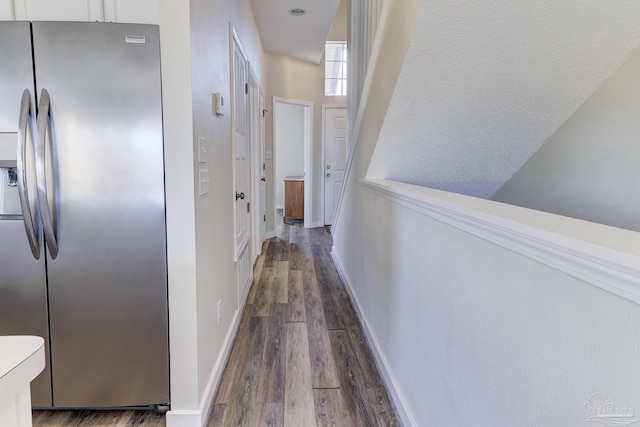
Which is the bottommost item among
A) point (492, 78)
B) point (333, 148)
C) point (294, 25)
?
point (333, 148)

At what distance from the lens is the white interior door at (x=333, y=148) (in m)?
5.95

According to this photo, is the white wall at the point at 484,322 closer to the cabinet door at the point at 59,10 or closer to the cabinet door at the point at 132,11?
the cabinet door at the point at 132,11

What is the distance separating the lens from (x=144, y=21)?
59.5 inches

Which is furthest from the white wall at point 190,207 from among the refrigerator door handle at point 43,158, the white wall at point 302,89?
the white wall at point 302,89

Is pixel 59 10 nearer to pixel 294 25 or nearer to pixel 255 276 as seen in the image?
pixel 255 276

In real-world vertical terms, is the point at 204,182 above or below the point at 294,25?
below

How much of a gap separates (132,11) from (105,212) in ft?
2.65

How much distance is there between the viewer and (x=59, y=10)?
1512 mm

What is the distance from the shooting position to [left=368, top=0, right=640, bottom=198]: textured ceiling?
1.40 metres

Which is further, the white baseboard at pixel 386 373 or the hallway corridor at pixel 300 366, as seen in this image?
the hallway corridor at pixel 300 366

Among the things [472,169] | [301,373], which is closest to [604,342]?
[301,373]

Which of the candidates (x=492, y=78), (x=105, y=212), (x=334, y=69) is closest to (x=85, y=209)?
(x=105, y=212)

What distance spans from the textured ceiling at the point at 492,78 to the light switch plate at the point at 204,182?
93 centimetres

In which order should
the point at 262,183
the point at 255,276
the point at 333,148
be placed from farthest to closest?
A: the point at 333,148
the point at 262,183
the point at 255,276
